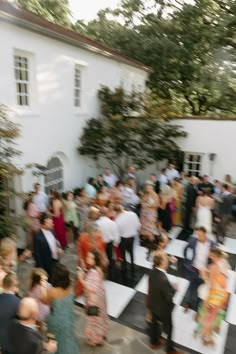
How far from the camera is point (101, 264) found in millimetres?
4836

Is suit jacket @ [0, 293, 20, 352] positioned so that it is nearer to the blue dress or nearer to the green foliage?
the blue dress

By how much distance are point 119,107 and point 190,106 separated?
13533 mm

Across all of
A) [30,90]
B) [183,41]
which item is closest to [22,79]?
[30,90]

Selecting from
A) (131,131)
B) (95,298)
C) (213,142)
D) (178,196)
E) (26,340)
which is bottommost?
(95,298)

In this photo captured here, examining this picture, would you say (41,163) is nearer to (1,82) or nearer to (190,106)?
(1,82)

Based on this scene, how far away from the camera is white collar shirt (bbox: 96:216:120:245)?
6637 mm

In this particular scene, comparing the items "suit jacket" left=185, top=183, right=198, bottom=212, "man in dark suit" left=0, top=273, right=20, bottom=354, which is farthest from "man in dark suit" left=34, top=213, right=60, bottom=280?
"suit jacket" left=185, top=183, right=198, bottom=212

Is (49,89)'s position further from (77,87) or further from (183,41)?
(183,41)

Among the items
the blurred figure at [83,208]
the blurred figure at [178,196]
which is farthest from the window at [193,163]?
the blurred figure at [83,208]

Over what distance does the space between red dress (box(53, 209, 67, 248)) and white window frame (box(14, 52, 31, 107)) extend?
3702 millimetres

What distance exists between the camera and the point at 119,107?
13148 mm

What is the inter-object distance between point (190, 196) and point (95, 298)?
5.96 metres

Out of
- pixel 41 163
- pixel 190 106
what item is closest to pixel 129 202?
pixel 41 163

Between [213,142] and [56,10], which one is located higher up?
[56,10]
